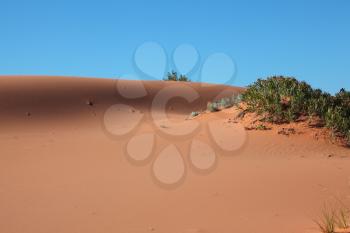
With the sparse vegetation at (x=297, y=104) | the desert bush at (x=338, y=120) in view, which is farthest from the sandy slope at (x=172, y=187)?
the sparse vegetation at (x=297, y=104)

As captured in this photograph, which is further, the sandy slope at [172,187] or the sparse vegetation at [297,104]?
the sparse vegetation at [297,104]

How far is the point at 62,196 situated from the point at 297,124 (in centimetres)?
636

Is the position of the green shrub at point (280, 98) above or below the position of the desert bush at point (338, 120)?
above

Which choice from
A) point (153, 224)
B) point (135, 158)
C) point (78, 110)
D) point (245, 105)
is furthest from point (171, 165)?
point (78, 110)

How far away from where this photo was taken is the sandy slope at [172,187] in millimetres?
4512

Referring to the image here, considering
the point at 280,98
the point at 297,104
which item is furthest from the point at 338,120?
the point at 280,98

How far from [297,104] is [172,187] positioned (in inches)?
216

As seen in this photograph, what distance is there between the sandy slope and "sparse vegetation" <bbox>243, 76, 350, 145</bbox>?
0.56 metres

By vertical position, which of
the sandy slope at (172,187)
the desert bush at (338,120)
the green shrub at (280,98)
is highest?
the green shrub at (280,98)

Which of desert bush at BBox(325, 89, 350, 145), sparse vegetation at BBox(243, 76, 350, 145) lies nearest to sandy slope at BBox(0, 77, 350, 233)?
desert bush at BBox(325, 89, 350, 145)

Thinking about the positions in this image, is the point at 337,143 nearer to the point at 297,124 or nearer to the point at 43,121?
the point at 297,124

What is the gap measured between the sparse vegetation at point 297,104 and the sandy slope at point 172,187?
563mm

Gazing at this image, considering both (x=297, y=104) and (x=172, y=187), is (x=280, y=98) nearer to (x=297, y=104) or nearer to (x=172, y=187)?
(x=297, y=104)

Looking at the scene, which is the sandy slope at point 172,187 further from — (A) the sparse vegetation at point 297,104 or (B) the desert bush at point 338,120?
(A) the sparse vegetation at point 297,104
